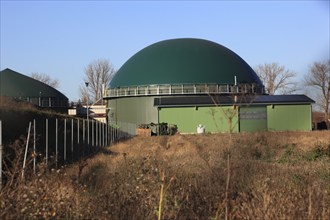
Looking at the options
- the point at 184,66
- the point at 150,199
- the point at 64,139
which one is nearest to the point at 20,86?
the point at 184,66

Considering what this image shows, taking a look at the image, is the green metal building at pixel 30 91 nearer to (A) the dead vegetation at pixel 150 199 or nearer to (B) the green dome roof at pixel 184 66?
(B) the green dome roof at pixel 184 66

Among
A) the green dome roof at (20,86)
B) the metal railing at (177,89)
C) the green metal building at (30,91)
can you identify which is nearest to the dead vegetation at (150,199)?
the metal railing at (177,89)

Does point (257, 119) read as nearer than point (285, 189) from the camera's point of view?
No

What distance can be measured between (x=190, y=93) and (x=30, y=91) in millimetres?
25801

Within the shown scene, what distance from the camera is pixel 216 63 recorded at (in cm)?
6962

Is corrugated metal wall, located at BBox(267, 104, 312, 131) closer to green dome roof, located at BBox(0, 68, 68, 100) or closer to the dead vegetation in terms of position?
green dome roof, located at BBox(0, 68, 68, 100)

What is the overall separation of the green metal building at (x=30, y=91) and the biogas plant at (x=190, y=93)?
11.6 metres

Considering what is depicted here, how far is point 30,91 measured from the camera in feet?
247

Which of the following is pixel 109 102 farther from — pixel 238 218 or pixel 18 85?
pixel 238 218

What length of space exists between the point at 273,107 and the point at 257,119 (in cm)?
250

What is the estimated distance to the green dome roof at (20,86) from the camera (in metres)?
67.3

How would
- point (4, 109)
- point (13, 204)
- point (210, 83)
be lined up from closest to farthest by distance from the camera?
point (13, 204), point (4, 109), point (210, 83)

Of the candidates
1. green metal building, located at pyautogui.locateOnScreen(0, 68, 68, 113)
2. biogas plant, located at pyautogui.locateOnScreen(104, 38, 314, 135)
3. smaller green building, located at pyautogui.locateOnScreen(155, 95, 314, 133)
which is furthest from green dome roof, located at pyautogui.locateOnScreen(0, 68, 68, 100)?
smaller green building, located at pyautogui.locateOnScreen(155, 95, 314, 133)

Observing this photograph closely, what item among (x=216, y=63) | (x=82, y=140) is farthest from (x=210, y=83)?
(x=82, y=140)
